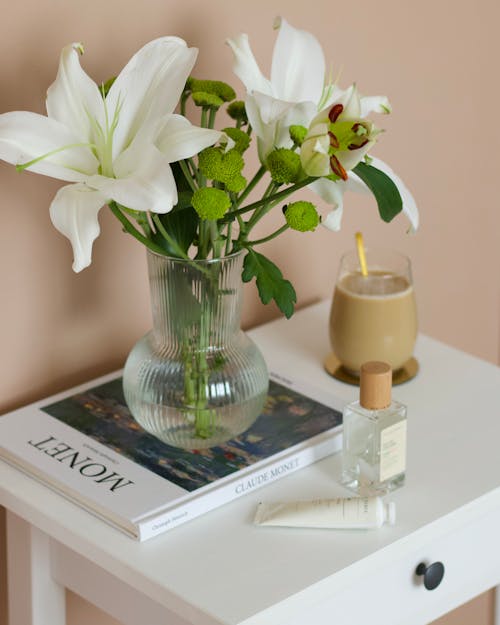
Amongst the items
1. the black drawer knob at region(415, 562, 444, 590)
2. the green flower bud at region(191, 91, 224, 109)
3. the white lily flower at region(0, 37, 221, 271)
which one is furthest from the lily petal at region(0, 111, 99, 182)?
the black drawer knob at region(415, 562, 444, 590)

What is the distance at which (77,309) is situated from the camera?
1269 millimetres

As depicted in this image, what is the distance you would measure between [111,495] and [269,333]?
0.40m

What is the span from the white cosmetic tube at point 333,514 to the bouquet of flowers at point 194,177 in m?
0.12

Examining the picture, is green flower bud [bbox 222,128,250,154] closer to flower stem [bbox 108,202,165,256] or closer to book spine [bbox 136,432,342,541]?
flower stem [bbox 108,202,165,256]

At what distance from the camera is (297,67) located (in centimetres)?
110

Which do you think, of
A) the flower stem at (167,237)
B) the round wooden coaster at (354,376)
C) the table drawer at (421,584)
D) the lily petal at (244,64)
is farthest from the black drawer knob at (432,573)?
the lily petal at (244,64)

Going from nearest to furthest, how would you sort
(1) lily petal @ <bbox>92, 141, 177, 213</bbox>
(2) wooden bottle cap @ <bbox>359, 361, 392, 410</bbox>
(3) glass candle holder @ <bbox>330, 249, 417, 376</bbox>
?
(1) lily petal @ <bbox>92, 141, 177, 213</bbox> < (2) wooden bottle cap @ <bbox>359, 361, 392, 410</bbox> < (3) glass candle holder @ <bbox>330, 249, 417, 376</bbox>

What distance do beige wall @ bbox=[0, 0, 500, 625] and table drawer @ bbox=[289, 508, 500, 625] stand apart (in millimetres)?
400

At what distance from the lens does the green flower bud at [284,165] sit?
3.29 ft

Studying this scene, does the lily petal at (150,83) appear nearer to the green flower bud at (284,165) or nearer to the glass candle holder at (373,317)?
the green flower bud at (284,165)

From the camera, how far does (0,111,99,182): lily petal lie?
1.02m

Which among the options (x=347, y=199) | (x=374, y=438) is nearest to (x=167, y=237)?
(x=374, y=438)

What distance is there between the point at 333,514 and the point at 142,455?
0.64 ft

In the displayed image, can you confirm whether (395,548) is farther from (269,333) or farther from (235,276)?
(269,333)
